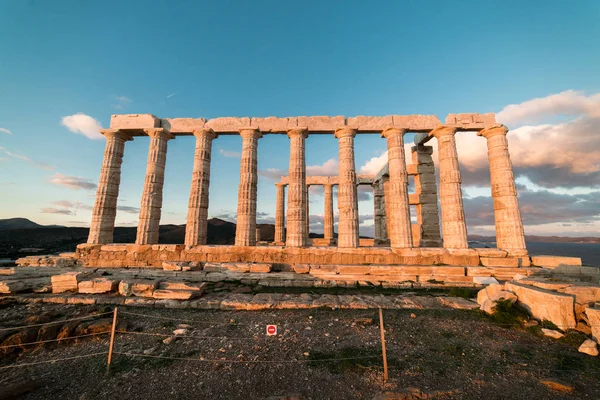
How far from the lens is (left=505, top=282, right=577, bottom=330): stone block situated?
5.97 metres

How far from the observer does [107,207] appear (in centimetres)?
1503

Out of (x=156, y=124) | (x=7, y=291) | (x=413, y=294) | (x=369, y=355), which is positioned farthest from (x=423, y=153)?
(x=7, y=291)

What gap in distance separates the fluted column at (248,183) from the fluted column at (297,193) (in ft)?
7.51

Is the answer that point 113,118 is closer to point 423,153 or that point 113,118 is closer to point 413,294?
point 413,294

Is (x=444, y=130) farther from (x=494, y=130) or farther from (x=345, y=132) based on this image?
(x=345, y=132)

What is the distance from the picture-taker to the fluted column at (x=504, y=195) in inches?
533

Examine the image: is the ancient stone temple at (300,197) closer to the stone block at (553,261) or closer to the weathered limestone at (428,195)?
the stone block at (553,261)

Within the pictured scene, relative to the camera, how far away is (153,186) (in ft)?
49.8

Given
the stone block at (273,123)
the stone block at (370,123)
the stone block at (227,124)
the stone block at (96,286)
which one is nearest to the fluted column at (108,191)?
the stone block at (227,124)

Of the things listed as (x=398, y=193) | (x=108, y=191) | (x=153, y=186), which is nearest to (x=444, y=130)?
(x=398, y=193)

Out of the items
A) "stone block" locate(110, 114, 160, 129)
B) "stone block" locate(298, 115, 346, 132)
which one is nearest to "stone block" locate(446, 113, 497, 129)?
"stone block" locate(298, 115, 346, 132)

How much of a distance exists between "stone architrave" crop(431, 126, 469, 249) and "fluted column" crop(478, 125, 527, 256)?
214cm

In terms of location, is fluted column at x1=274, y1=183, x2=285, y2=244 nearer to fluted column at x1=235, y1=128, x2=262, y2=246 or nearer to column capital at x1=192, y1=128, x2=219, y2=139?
fluted column at x1=235, y1=128, x2=262, y2=246

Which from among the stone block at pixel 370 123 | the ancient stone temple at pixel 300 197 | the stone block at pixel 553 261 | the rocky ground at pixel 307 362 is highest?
A: the stone block at pixel 370 123
